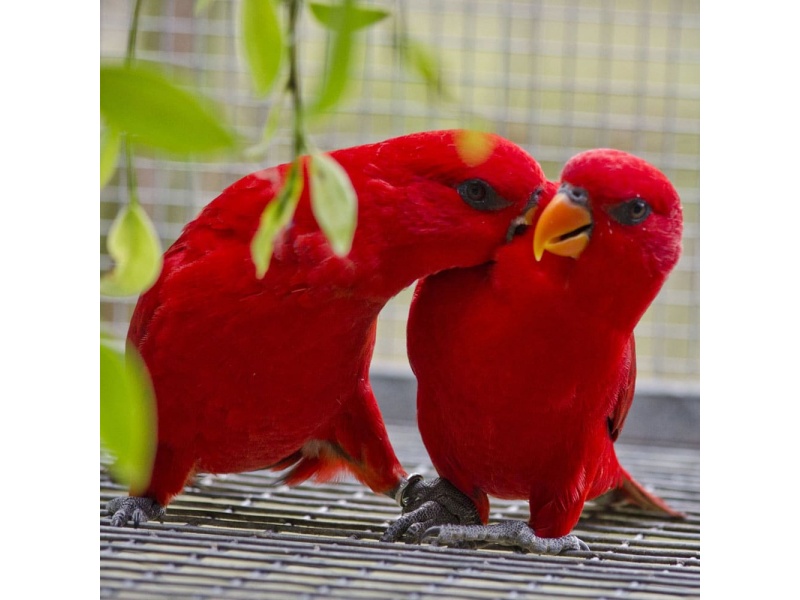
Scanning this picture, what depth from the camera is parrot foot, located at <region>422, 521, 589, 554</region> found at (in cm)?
73

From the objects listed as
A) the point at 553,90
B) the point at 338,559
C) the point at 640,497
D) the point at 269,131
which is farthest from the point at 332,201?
the point at 553,90

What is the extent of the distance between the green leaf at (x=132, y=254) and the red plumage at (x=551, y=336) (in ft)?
1.36

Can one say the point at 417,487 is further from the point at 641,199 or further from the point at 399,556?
the point at 641,199

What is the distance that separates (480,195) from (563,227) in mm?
73

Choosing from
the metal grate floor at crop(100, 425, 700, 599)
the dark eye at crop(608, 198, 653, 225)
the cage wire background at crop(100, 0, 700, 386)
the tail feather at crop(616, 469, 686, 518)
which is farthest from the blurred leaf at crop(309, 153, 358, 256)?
the cage wire background at crop(100, 0, 700, 386)

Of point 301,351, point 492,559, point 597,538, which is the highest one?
point 301,351

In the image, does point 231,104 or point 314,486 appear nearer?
point 314,486

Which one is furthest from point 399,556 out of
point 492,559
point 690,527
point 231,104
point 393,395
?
point 231,104

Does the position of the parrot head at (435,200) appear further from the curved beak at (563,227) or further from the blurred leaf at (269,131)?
the blurred leaf at (269,131)

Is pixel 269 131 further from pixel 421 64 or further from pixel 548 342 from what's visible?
pixel 548 342

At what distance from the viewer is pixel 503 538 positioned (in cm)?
74

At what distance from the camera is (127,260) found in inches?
11.7

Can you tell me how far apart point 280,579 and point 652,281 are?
0.37 meters

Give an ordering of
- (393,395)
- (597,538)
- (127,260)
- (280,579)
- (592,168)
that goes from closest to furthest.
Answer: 1. (127,260)
2. (280,579)
3. (592,168)
4. (597,538)
5. (393,395)
